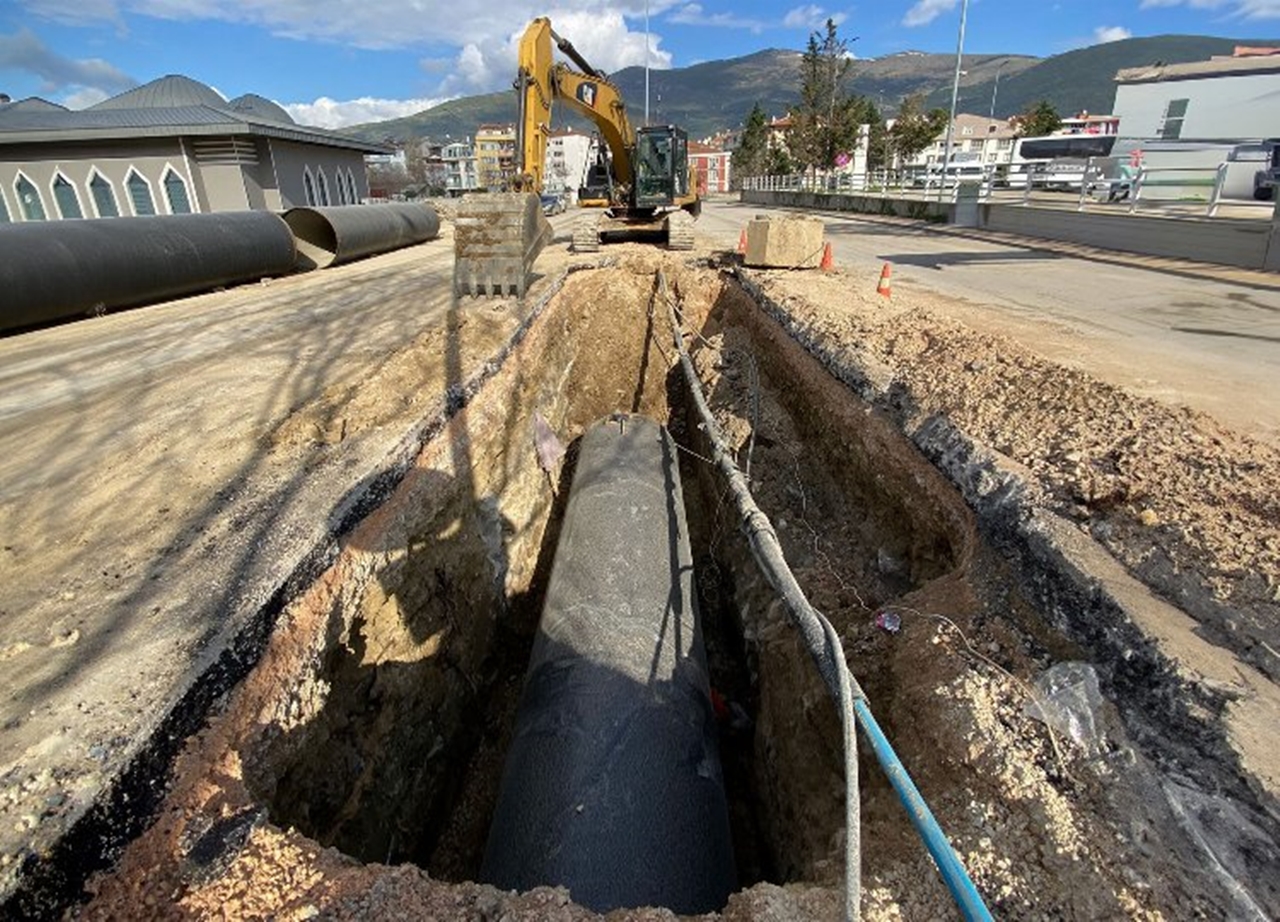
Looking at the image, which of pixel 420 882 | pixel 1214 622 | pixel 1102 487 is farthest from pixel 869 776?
pixel 1102 487

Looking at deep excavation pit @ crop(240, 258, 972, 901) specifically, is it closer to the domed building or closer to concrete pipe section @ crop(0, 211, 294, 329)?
concrete pipe section @ crop(0, 211, 294, 329)

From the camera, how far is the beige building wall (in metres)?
18.0

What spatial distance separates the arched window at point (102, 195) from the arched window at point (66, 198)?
0.40 metres

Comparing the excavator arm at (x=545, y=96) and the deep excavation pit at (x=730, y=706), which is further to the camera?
the excavator arm at (x=545, y=96)

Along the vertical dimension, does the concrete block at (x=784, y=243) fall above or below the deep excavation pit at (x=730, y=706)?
above

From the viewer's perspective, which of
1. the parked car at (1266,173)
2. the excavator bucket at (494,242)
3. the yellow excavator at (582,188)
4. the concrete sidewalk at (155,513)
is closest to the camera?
the concrete sidewalk at (155,513)

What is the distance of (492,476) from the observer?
570cm

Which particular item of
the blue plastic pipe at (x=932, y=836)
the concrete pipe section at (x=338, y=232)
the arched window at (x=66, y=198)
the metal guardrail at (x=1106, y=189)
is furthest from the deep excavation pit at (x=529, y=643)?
the arched window at (x=66, y=198)

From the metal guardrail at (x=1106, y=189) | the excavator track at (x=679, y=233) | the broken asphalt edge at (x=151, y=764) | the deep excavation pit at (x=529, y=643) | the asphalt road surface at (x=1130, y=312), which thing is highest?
the metal guardrail at (x=1106, y=189)

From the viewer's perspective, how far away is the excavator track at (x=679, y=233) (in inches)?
534

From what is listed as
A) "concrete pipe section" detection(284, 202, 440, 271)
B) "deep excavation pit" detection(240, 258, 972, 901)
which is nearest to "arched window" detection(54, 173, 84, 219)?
"concrete pipe section" detection(284, 202, 440, 271)

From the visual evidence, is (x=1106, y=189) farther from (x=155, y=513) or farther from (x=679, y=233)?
(x=155, y=513)

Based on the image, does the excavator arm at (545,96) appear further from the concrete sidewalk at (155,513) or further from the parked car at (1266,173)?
the parked car at (1266,173)

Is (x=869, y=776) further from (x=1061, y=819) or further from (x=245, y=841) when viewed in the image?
(x=245, y=841)
